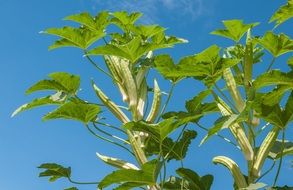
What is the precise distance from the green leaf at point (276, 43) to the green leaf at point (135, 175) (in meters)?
1.64

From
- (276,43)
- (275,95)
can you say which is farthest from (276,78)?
(276,43)

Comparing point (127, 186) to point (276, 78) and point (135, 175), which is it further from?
point (276, 78)

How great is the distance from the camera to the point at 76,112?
5.45 meters

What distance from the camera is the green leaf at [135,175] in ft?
16.3

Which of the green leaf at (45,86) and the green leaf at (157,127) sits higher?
the green leaf at (45,86)

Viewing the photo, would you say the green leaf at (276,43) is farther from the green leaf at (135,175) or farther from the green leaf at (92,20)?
the green leaf at (92,20)

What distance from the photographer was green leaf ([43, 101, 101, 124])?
210 inches

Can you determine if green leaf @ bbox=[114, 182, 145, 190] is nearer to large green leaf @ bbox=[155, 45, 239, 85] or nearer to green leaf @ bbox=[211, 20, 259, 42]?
large green leaf @ bbox=[155, 45, 239, 85]

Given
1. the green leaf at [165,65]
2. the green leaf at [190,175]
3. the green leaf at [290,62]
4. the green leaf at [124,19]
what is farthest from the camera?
the green leaf at [124,19]

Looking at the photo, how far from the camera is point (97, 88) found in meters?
5.84

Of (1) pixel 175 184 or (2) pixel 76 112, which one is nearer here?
(2) pixel 76 112

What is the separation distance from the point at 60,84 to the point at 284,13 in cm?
254

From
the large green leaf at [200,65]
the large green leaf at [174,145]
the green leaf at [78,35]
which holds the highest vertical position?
the green leaf at [78,35]

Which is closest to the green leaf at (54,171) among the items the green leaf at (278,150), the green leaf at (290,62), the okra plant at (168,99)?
the okra plant at (168,99)
